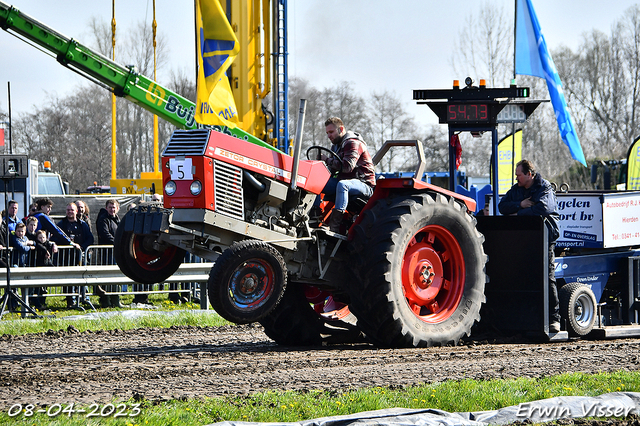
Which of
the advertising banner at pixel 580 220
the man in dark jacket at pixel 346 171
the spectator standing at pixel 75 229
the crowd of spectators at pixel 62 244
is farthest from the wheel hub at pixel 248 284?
the spectator standing at pixel 75 229

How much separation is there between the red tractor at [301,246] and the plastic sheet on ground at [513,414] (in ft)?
7.14

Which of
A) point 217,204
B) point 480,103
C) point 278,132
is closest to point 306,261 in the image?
point 217,204

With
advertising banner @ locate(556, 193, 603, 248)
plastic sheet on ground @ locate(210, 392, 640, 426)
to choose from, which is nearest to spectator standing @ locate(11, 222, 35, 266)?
advertising banner @ locate(556, 193, 603, 248)

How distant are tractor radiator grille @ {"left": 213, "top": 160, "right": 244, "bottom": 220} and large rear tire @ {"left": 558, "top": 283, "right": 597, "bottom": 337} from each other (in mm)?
3845

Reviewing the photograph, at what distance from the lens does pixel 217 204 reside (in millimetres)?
6824

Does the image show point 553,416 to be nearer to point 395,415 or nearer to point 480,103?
point 395,415

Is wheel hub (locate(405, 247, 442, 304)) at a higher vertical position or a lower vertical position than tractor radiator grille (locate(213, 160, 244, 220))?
lower

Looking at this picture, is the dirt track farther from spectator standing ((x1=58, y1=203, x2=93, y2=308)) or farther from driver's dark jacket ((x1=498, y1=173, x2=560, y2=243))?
spectator standing ((x1=58, y1=203, x2=93, y2=308))

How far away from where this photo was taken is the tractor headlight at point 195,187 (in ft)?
22.2

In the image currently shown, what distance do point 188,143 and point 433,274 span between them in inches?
113

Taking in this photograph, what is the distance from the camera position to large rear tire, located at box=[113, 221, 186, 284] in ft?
23.2

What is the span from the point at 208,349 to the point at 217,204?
194cm

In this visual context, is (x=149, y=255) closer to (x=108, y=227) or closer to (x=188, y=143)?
(x=188, y=143)

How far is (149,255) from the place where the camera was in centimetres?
722
